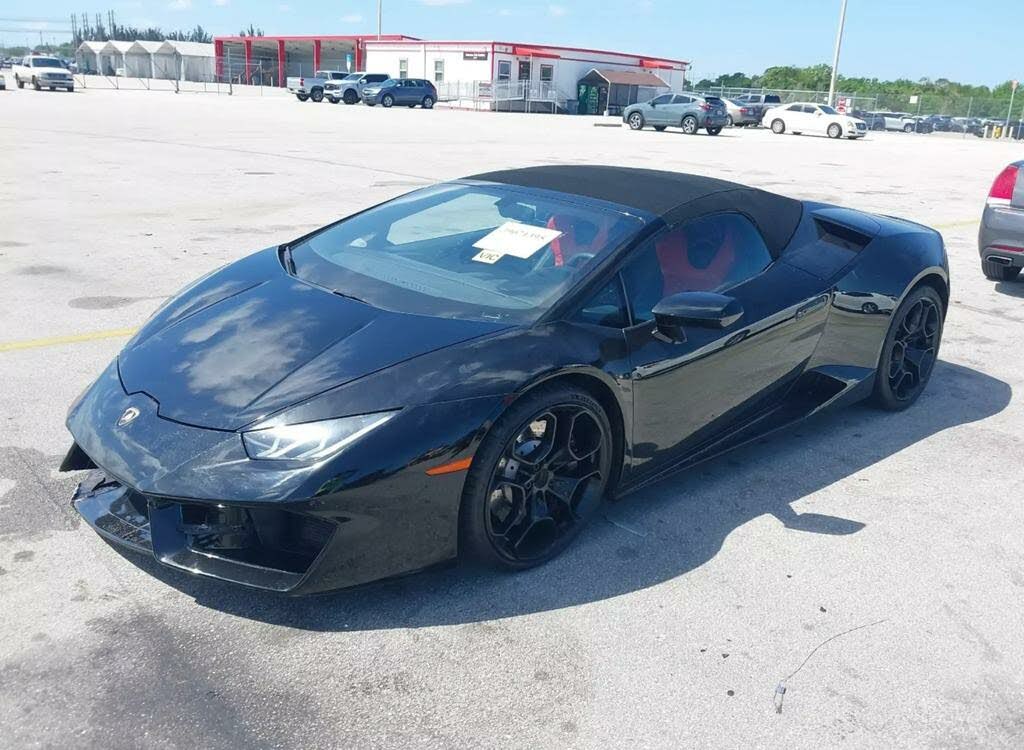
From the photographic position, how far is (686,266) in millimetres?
3730

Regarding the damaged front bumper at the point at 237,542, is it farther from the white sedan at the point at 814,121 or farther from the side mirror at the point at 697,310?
the white sedan at the point at 814,121

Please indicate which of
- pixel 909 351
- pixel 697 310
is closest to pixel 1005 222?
pixel 909 351

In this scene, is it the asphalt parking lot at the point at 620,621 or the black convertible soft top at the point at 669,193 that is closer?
the asphalt parking lot at the point at 620,621

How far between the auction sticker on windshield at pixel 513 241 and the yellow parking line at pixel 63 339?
2.88 m

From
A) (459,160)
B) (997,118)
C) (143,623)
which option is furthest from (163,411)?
(997,118)

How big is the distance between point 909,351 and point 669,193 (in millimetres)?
1944

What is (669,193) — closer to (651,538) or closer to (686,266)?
(686,266)

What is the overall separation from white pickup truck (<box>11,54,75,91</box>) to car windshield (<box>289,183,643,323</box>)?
150ft

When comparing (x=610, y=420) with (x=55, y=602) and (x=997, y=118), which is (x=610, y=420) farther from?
(x=997, y=118)

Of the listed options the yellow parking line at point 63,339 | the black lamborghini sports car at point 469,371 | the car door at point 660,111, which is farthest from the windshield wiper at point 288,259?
the car door at point 660,111

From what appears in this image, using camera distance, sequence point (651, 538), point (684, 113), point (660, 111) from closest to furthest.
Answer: point (651, 538)
point (684, 113)
point (660, 111)

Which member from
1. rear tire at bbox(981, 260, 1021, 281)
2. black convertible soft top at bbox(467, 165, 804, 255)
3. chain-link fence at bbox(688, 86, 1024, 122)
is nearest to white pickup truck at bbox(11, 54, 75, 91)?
chain-link fence at bbox(688, 86, 1024, 122)

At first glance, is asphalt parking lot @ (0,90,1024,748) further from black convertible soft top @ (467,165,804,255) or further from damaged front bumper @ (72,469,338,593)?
black convertible soft top @ (467,165,804,255)

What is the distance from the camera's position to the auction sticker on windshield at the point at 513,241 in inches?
143
